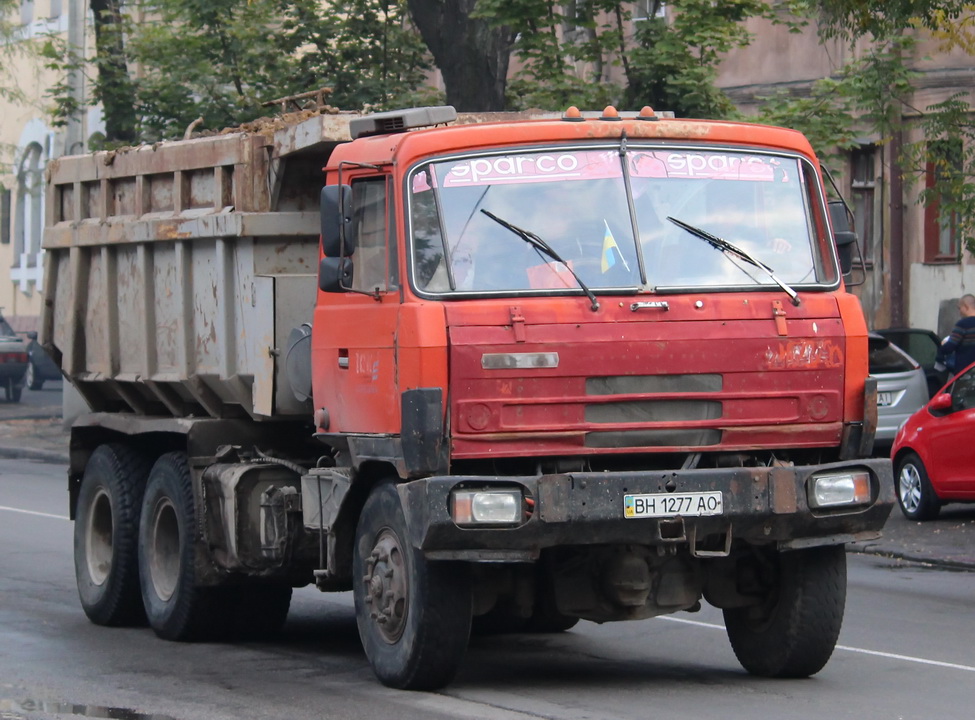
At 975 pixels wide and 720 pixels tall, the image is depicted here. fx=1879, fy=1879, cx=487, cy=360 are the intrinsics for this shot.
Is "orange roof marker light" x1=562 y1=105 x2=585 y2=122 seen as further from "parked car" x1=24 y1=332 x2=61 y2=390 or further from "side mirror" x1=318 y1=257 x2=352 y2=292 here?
"parked car" x1=24 y1=332 x2=61 y2=390

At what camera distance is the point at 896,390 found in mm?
20469

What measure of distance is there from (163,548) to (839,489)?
4.32m

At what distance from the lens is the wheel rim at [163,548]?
10.6 metres

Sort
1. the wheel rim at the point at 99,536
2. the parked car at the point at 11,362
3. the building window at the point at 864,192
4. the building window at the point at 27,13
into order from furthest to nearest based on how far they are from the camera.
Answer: the building window at the point at 27,13 < the parked car at the point at 11,362 < the building window at the point at 864,192 < the wheel rim at the point at 99,536

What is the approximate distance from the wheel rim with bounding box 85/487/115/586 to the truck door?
3.09 metres

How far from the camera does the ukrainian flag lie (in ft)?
26.6

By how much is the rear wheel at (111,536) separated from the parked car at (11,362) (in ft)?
80.0

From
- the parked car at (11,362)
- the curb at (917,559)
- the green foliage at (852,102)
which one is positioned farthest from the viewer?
the parked car at (11,362)

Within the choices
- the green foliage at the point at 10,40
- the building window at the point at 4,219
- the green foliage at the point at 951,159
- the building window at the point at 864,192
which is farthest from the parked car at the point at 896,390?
the building window at the point at 4,219

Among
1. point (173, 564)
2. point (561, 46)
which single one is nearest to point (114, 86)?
point (561, 46)

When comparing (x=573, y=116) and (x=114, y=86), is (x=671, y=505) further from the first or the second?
(x=114, y=86)

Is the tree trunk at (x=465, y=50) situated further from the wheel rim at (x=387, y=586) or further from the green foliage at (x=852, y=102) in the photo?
the wheel rim at (x=387, y=586)

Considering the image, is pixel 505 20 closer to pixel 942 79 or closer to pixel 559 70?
pixel 559 70

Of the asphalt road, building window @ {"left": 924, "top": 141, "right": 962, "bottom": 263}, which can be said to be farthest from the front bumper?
building window @ {"left": 924, "top": 141, "right": 962, "bottom": 263}
